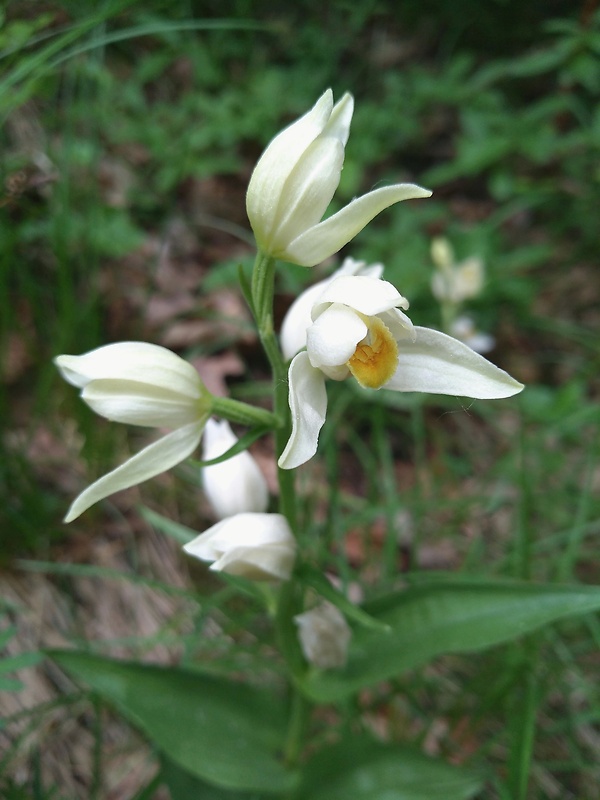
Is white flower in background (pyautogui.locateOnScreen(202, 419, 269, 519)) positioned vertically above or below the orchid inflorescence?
below

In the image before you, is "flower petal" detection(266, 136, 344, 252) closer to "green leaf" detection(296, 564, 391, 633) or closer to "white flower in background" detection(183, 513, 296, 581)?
"white flower in background" detection(183, 513, 296, 581)

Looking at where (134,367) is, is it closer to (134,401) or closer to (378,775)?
(134,401)

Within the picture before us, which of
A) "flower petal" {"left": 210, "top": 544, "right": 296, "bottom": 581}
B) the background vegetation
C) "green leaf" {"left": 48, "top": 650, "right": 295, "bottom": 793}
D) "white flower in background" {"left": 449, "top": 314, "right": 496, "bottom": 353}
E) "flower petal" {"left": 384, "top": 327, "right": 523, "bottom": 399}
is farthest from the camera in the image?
"white flower in background" {"left": 449, "top": 314, "right": 496, "bottom": 353}

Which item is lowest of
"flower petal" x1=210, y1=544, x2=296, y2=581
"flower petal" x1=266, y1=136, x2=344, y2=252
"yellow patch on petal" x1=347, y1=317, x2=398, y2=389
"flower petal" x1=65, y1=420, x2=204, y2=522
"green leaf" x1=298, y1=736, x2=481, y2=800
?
"green leaf" x1=298, y1=736, x2=481, y2=800

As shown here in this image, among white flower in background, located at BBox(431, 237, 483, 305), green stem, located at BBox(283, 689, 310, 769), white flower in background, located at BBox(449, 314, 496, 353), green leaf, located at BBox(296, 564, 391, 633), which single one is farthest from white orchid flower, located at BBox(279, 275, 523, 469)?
white flower in background, located at BBox(449, 314, 496, 353)

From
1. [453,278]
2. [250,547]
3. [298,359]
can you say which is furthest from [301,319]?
[453,278]

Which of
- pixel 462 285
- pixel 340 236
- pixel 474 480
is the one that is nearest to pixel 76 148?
pixel 462 285
